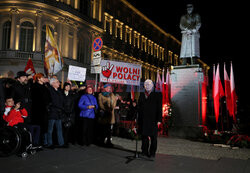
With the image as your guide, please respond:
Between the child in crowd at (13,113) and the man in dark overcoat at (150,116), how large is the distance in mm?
2739

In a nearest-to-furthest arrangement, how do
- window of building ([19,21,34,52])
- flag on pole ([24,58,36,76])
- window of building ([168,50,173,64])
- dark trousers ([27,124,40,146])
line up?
1. dark trousers ([27,124,40,146])
2. flag on pole ([24,58,36,76])
3. window of building ([19,21,34,52])
4. window of building ([168,50,173,64])

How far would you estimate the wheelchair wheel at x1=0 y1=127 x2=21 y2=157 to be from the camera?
5.55m

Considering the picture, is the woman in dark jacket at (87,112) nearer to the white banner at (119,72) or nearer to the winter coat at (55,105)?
the winter coat at (55,105)

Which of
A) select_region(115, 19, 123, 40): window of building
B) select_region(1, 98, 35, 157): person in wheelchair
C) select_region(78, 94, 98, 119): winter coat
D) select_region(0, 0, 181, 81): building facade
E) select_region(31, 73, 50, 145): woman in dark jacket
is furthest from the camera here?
select_region(115, 19, 123, 40): window of building

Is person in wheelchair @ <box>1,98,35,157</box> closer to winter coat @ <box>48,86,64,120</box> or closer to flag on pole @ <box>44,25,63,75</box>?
winter coat @ <box>48,86,64,120</box>

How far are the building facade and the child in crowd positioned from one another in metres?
20.4

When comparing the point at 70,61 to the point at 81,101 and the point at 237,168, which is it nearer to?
the point at 81,101

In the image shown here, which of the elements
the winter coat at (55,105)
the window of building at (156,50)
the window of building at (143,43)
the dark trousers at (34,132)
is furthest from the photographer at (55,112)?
the window of building at (156,50)

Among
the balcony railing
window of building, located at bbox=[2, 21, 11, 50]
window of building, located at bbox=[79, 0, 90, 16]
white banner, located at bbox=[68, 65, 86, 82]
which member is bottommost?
white banner, located at bbox=[68, 65, 86, 82]

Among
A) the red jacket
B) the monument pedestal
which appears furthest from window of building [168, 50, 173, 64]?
the red jacket

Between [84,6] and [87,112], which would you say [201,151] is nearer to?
[87,112]

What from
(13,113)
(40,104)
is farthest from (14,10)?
(13,113)

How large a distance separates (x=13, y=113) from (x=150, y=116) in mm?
3111

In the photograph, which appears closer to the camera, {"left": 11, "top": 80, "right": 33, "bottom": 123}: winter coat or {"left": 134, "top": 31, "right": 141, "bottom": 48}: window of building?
{"left": 11, "top": 80, "right": 33, "bottom": 123}: winter coat
